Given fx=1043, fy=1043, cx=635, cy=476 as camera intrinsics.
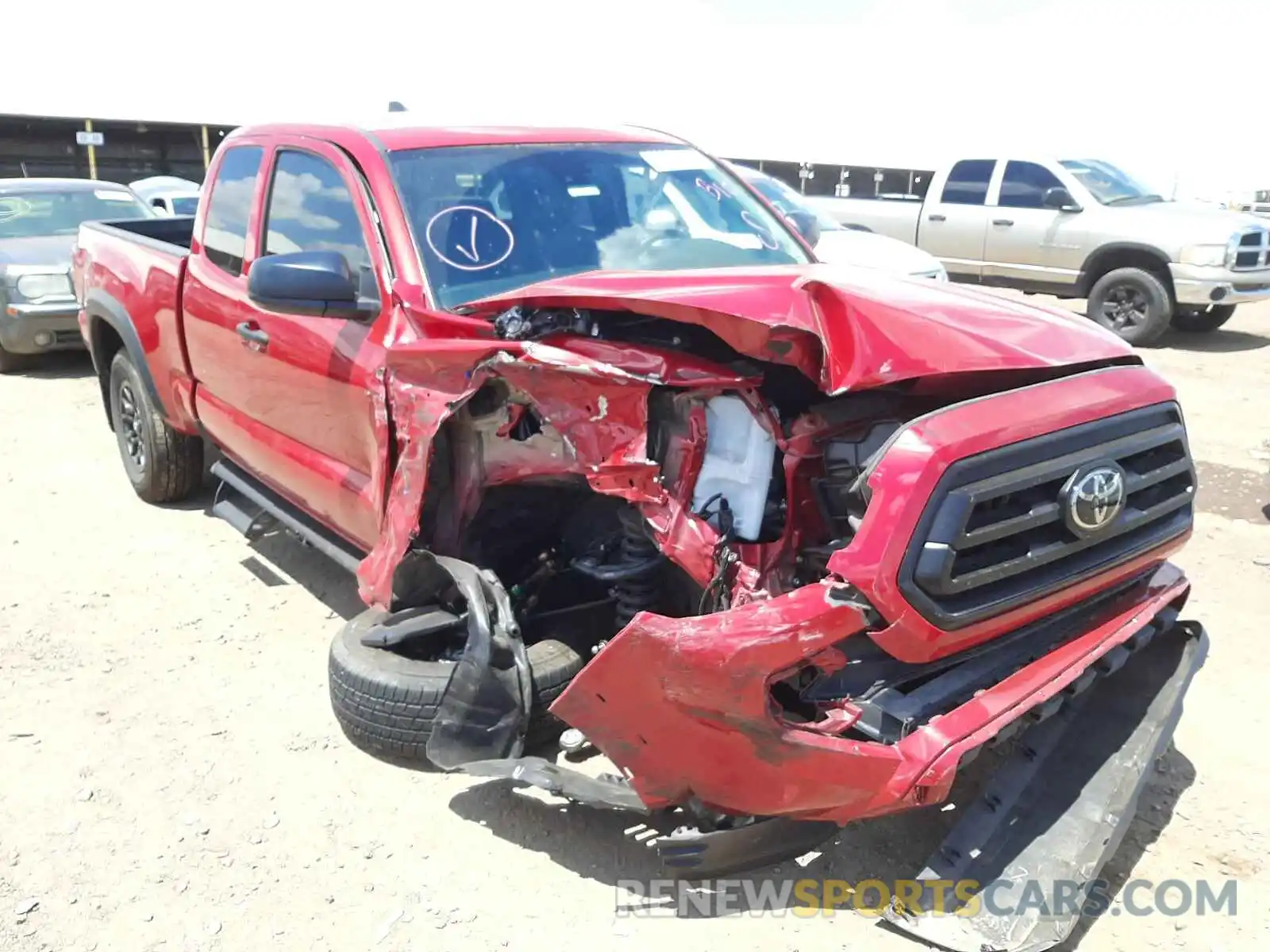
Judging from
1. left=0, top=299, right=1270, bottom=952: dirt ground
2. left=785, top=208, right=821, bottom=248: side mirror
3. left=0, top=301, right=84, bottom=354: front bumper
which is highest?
left=785, top=208, right=821, bottom=248: side mirror

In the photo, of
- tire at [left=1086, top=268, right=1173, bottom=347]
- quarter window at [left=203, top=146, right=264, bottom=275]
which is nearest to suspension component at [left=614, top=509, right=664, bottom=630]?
quarter window at [left=203, top=146, right=264, bottom=275]

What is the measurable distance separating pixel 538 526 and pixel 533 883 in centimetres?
120

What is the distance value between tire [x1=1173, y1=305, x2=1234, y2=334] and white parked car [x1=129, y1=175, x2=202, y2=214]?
1241 centimetres

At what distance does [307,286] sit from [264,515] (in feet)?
5.57

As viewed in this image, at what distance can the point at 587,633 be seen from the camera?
11.3ft

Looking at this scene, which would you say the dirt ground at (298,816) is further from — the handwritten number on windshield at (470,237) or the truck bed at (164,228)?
the truck bed at (164,228)

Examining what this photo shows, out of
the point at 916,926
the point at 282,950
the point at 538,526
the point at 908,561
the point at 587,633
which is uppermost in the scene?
the point at 908,561

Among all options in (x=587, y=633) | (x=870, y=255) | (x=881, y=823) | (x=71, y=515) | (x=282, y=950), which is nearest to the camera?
(x=282, y=950)

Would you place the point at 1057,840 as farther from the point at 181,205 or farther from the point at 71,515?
the point at 181,205

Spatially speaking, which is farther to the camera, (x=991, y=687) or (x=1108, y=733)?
(x=1108, y=733)

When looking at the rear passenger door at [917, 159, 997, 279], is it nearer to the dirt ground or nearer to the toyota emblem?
the dirt ground

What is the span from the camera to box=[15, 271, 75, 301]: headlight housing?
29.2 ft

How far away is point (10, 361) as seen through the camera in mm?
9305

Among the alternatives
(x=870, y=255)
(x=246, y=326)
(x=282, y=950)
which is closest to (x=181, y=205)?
(x=870, y=255)
